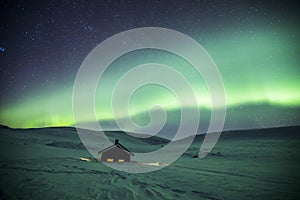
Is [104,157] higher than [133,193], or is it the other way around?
[104,157]

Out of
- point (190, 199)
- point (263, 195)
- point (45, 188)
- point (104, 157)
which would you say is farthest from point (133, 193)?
point (104, 157)

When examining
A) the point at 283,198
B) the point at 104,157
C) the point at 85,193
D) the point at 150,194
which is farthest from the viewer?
the point at 104,157

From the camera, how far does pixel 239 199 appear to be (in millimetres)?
15688

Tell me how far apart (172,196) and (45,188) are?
8.78 m

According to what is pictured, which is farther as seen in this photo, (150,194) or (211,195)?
(211,195)

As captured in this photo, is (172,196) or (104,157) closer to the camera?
(172,196)

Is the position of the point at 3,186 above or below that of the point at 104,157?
below

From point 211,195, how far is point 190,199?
113 inches

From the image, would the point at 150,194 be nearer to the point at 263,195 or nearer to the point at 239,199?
the point at 239,199

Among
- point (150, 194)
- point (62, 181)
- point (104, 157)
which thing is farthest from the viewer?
point (104, 157)

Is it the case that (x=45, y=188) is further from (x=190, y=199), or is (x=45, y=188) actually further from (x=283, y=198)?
(x=283, y=198)

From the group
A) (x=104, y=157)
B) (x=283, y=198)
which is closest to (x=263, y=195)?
(x=283, y=198)

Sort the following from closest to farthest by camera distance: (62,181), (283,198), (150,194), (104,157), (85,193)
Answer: (85,193)
(150,194)
(283,198)
(62,181)
(104,157)

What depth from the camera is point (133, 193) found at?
48.5 ft
